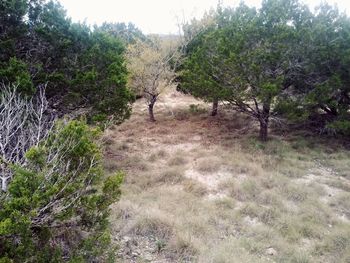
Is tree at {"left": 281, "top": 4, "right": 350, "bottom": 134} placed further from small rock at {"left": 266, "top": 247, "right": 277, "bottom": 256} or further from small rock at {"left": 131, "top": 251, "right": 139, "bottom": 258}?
small rock at {"left": 131, "top": 251, "right": 139, "bottom": 258}

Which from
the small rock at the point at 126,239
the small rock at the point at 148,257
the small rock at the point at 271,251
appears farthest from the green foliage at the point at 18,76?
the small rock at the point at 271,251

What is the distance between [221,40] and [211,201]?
19.8 ft

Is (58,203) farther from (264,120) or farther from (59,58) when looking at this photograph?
(264,120)

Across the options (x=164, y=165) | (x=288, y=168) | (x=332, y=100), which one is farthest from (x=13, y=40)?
(x=332, y=100)

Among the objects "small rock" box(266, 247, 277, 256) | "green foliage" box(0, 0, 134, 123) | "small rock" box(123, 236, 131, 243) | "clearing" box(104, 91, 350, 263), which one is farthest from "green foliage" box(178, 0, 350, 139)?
"small rock" box(123, 236, 131, 243)

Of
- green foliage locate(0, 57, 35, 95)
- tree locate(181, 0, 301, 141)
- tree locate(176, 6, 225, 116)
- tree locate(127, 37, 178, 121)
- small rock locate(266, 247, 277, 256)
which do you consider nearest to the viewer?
small rock locate(266, 247, 277, 256)

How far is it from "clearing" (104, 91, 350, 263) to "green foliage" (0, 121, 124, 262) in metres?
0.94

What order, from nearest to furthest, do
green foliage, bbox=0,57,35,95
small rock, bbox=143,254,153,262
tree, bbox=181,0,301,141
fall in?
small rock, bbox=143,254,153,262 → green foliage, bbox=0,57,35,95 → tree, bbox=181,0,301,141

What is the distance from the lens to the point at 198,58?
1160 cm

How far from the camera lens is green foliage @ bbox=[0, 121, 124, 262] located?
9.15 ft

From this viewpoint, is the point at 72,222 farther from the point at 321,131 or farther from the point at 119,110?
the point at 321,131

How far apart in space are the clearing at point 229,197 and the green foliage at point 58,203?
36.9 inches

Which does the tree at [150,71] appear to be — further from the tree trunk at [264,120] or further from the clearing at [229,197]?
the tree trunk at [264,120]

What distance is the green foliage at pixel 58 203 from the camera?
279 centimetres
